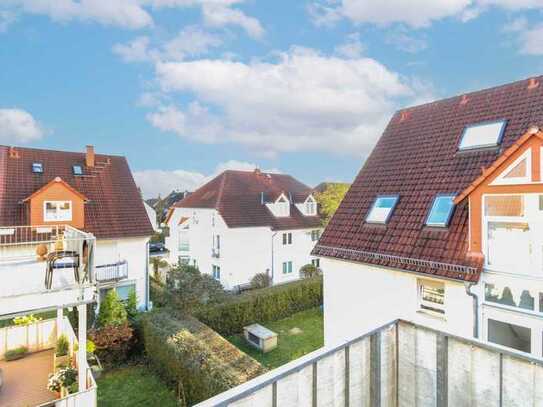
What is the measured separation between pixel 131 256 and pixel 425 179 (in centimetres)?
1533

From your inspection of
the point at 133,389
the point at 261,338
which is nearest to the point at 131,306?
the point at 133,389

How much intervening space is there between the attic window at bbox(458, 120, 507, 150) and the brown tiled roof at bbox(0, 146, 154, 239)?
1589 centimetres

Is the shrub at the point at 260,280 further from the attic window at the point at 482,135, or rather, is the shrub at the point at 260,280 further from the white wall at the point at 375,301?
the attic window at the point at 482,135

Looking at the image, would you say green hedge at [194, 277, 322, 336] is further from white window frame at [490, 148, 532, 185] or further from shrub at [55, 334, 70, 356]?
white window frame at [490, 148, 532, 185]

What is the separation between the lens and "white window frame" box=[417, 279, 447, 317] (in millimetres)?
8719

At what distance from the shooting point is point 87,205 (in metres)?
17.5

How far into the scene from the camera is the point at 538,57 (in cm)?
1173

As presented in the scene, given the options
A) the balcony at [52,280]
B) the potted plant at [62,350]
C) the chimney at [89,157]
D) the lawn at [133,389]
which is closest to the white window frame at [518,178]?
the balcony at [52,280]

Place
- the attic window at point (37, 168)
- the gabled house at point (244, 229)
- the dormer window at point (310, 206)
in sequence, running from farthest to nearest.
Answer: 1. the dormer window at point (310, 206)
2. the gabled house at point (244, 229)
3. the attic window at point (37, 168)

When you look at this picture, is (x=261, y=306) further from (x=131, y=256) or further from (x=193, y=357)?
(x=193, y=357)

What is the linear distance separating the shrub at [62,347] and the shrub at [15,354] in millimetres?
1331

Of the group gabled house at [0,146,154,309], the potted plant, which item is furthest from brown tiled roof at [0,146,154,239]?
the potted plant

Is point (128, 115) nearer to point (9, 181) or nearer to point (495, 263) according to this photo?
point (9, 181)

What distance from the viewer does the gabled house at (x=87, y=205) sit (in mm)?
15805
